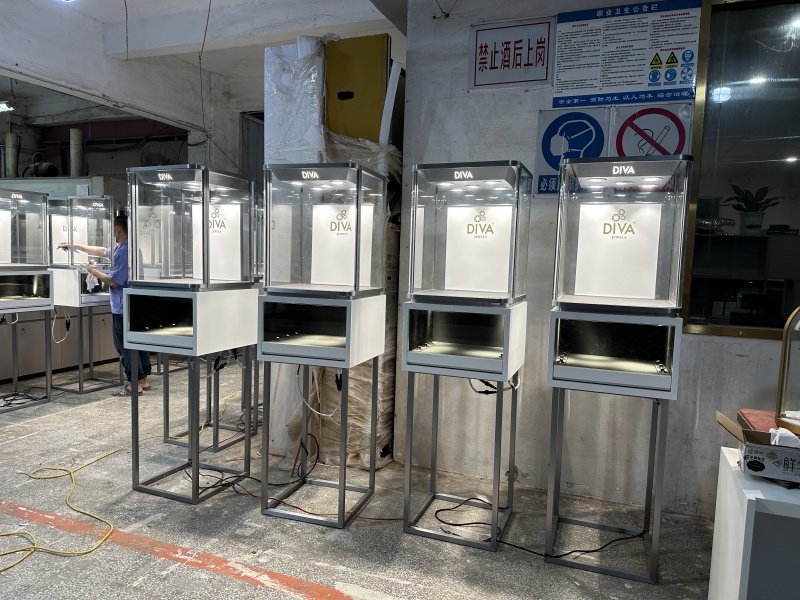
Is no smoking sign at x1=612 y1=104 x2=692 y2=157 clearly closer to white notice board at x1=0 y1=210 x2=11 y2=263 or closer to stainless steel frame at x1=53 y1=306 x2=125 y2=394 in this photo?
stainless steel frame at x1=53 y1=306 x2=125 y2=394

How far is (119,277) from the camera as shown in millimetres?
4949

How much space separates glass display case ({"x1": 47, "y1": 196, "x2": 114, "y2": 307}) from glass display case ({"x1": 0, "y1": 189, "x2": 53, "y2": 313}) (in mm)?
224

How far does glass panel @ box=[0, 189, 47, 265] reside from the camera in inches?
205

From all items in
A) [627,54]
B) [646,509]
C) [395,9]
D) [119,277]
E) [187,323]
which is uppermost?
[395,9]

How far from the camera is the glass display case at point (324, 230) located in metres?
2.84

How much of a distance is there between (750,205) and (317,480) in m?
2.97

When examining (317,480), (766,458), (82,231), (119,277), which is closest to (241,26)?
(119,277)

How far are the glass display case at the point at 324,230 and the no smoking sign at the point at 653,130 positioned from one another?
1407 mm

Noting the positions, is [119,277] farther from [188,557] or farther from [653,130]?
[653,130]

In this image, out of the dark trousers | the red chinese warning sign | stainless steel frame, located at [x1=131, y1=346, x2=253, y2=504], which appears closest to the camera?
stainless steel frame, located at [x1=131, y1=346, x2=253, y2=504]

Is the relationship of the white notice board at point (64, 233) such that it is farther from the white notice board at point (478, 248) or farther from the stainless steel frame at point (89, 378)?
the white notice board at point (478, 248)

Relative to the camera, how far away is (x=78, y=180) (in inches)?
284

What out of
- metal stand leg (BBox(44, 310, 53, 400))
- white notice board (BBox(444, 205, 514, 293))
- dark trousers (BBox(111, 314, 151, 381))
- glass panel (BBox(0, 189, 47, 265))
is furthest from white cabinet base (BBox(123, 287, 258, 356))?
glass panel (BBox(0, 189, 47, 265))

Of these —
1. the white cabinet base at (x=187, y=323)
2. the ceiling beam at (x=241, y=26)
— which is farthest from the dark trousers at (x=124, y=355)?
the ceiling beam at (x=241, y=26)
